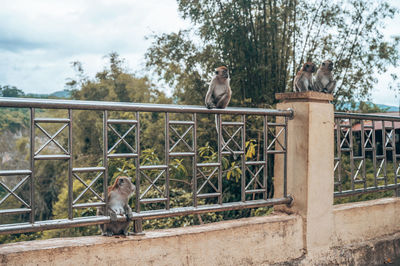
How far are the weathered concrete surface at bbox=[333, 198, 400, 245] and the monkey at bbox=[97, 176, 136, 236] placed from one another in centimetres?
190

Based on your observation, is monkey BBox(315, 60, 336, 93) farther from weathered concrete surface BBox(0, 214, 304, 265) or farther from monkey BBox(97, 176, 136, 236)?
monkey BBox(97, 176, 136, 236)

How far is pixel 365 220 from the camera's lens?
4051mm

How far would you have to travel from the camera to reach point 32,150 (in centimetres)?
246

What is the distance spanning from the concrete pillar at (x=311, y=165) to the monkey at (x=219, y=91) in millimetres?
497

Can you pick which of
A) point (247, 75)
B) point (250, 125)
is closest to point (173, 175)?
point (250, 125)

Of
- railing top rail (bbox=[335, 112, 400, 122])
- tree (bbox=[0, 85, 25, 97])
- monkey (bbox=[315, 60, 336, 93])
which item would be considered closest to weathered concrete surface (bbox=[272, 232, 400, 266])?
railing top rail (bbox=[335, 112, 400, 122])

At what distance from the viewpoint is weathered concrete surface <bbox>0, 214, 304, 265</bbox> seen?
2.51 m

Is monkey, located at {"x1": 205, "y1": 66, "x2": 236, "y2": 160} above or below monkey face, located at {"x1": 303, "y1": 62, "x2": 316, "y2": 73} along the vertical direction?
below

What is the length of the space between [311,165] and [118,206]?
1.62 metres

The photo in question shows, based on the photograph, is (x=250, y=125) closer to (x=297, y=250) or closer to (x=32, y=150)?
(x=297, y=250)

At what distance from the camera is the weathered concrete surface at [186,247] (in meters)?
2.51

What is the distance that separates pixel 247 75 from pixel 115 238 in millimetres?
6934

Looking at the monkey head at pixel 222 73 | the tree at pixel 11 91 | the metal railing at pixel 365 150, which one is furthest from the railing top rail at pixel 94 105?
the tree at pixel 11 91

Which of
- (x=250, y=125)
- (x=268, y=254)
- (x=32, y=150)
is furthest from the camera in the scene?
(x=250, y=125)
